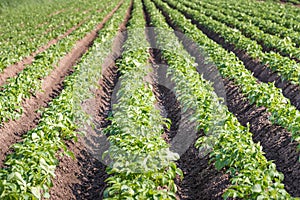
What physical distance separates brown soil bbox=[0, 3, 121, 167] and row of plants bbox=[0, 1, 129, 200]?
571mm

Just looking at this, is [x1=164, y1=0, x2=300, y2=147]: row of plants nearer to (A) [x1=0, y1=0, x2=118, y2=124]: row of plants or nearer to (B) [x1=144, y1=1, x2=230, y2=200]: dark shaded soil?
(B) [x1=144, y1=1, x2=230, y2=200]: dark shaded soil

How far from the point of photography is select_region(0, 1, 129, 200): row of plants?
4707mm

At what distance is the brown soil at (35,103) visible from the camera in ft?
24.8

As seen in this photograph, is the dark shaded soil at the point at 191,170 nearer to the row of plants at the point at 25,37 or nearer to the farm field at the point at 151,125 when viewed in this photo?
the farm field at the point at 151,125

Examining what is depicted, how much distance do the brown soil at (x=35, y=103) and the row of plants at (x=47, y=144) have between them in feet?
1.87

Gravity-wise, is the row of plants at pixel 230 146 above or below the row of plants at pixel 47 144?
above

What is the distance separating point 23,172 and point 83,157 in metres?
2.25

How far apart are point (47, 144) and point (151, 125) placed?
1.84 m

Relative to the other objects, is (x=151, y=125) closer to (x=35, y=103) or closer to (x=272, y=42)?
(x=35, y=103)

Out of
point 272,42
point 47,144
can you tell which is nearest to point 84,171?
point 47,144

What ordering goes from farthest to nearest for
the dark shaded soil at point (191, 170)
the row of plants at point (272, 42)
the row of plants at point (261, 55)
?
the row of plants at point (272, 42) < the row of plants at point (261, 55) < the dark shaded soil at point (191, 170)

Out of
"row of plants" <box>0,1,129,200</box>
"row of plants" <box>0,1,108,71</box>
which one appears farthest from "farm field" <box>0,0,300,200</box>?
"row of plants" <box>0,1,108,71</box>

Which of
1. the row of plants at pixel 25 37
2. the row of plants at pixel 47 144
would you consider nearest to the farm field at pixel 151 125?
the row of plants at pixel 47 144

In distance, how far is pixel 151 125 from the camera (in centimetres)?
673
